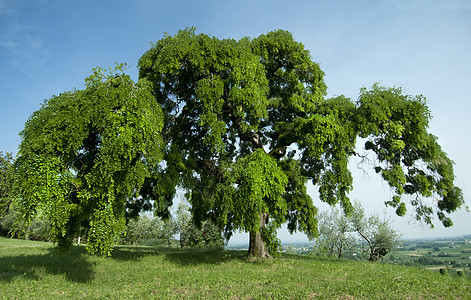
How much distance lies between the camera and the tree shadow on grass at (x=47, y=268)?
12.5 metres

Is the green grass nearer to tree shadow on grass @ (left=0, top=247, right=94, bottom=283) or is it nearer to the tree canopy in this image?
tree shadow on grass @ (left=0, top=247, right=94, bottom=283)

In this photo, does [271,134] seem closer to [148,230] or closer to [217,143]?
[217,143]

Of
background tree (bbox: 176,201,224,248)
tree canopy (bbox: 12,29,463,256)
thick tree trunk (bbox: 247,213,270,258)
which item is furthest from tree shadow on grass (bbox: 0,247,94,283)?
background tree (bbox: 176,201,224,248)

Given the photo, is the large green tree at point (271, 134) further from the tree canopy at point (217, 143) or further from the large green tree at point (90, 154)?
the large green tree at point (90, 154)

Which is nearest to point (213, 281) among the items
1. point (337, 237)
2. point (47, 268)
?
point (47, 268)

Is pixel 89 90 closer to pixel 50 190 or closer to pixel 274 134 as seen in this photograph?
pixel 50 190

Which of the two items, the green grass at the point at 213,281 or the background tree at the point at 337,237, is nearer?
the green grass at the point at 213,281

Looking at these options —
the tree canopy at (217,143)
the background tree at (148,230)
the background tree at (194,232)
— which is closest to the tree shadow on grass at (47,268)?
the tree canopy at (217,143)

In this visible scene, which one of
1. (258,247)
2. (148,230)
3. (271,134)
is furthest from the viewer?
(148,230)

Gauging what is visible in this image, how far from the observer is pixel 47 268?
13844 millimetres

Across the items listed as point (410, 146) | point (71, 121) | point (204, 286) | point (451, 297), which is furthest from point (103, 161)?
point (410, 146)

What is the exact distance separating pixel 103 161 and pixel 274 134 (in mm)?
11705

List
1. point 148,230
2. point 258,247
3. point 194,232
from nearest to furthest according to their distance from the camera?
point 258,247 < point 194,232 < point 148,230

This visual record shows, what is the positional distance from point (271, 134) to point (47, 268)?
15.1m
